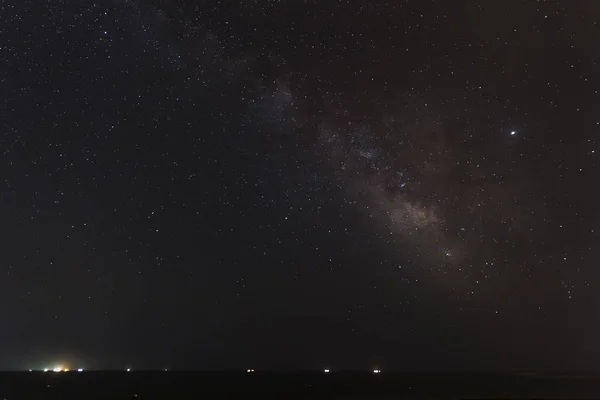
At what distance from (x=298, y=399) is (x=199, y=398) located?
70.8ft

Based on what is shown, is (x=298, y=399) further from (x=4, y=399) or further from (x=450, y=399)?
(x=4, y=399)

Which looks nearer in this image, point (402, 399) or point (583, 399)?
point (583, 399)

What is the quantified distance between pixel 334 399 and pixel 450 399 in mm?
23209

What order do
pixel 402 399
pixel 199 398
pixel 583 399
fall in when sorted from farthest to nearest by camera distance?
pixel 199 398, pixel 402 399, pixel 583 399

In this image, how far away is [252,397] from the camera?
113625 millimetres

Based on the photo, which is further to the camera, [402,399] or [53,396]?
[53,396]

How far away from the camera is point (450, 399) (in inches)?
3939

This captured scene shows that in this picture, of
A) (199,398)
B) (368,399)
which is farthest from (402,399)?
(199,398)

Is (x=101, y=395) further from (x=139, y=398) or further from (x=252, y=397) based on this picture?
(x=252, y=397)

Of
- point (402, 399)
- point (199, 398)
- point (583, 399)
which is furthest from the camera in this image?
point (199, 398)

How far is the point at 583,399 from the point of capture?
9756cm

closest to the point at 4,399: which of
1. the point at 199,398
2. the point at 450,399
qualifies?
the point at 199,398

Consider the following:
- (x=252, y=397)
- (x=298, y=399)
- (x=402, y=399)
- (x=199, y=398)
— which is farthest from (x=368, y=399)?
(x=199, y=398)

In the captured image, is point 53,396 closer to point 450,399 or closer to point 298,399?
point 298,399
